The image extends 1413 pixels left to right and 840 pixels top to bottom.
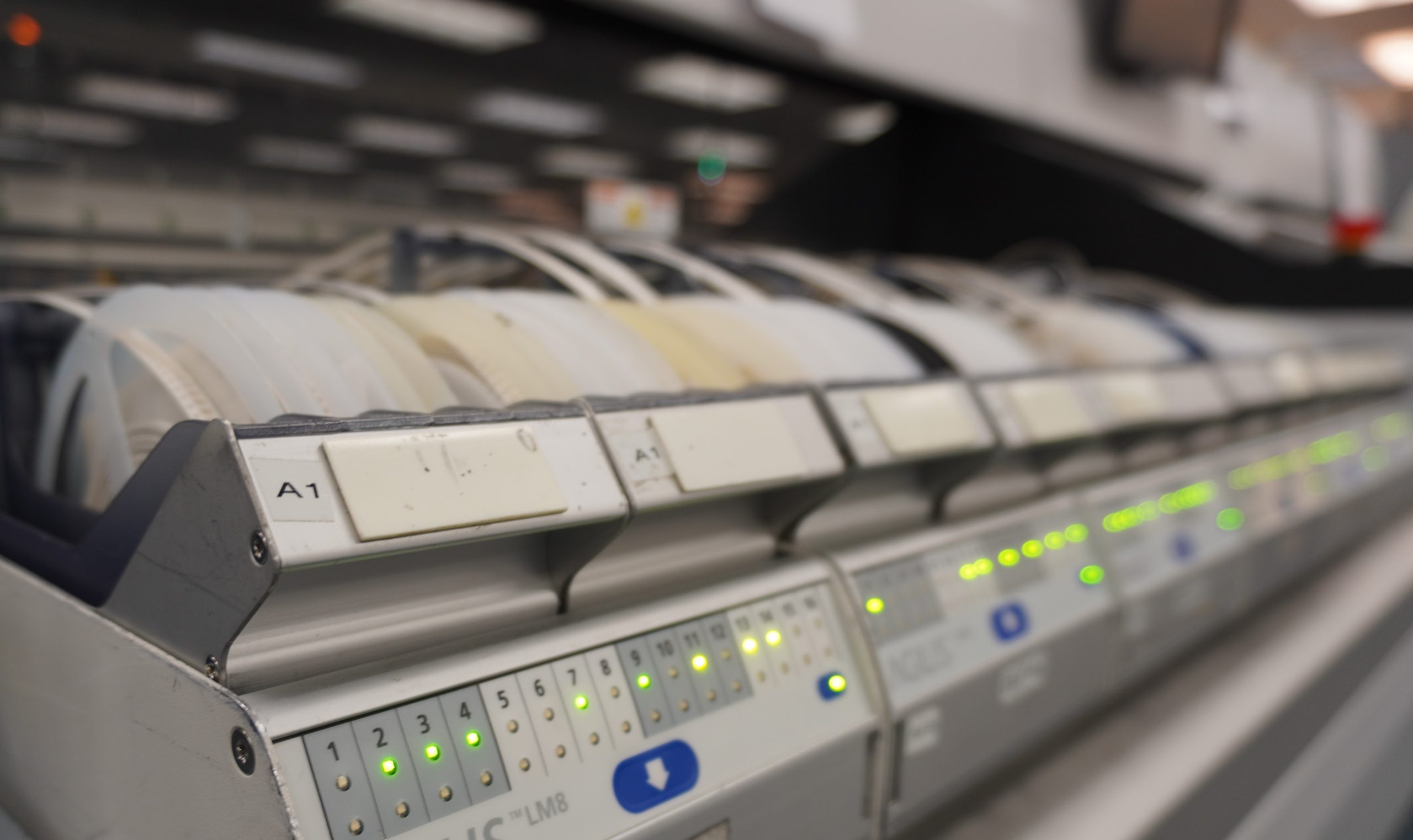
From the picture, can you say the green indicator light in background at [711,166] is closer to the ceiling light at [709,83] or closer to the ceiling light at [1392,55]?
the ceiling light at [709,83]

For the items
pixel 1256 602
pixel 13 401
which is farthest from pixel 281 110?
pixel 1256 602

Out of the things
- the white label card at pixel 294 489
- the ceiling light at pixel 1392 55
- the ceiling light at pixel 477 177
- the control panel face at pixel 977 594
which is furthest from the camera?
the ceiling light at pixel 1392 55

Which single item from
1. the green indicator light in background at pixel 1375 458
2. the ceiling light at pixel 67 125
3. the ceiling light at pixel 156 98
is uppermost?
the ceiling light at pixel 156 98

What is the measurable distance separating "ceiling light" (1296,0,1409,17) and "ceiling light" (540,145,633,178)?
3825 mm

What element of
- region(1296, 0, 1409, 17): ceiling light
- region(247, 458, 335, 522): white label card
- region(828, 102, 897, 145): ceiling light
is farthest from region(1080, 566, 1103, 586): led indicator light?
region(1296, 0, 1409, 17): ceiling light

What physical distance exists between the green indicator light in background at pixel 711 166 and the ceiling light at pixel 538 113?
289 mm

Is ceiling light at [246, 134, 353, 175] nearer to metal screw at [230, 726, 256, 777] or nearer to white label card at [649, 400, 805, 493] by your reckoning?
white label card at [649, 400, 805, 493]

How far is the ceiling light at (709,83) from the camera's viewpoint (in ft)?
5.69

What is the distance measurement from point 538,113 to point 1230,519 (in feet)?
4.29

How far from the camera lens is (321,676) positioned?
1.72 feet

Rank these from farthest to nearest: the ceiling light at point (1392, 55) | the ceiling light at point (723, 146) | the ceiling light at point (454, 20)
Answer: the ceiling light at point (1392, 55) → the ceiling light at point (723, 146) → the ceiling light at point (454, 20)

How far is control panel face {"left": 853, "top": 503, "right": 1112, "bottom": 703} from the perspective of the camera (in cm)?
83

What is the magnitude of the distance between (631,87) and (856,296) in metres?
0.65

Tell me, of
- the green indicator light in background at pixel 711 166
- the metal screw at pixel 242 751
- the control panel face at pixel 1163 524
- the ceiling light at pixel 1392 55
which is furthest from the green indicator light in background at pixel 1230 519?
the ceiling light at pixel 1392 55
